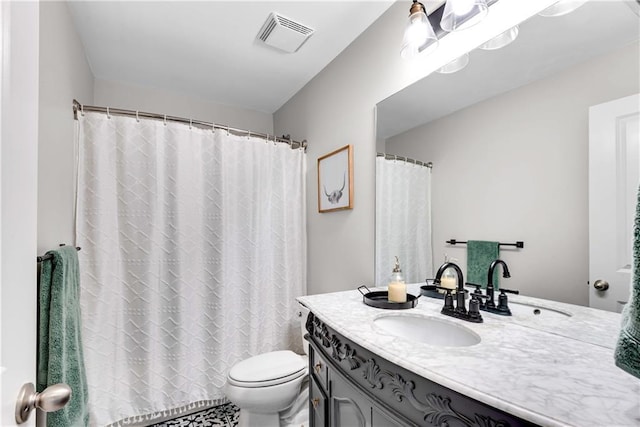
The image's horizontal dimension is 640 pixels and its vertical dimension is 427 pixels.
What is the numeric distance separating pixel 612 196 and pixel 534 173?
208mm

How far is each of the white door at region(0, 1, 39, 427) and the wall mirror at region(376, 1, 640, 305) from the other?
4.24ft

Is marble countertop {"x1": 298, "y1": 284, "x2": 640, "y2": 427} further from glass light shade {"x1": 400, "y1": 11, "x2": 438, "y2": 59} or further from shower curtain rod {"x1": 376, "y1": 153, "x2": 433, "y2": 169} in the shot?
glass light shade {"x1": 400, "y1": 11, "x2": 438, "y2": 59}

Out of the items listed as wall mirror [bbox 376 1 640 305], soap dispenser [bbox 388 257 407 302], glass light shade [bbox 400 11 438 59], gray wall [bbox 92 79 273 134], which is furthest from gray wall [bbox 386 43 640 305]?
gray wall [bbox 92 79 273 134]

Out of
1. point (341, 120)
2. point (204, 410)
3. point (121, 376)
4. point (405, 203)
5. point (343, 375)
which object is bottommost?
point (204, 410)

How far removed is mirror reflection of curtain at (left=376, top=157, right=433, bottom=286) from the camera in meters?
1.37

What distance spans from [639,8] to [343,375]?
4.23 ft

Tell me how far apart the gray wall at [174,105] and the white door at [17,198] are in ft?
6.92

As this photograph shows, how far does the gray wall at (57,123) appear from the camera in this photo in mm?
1199

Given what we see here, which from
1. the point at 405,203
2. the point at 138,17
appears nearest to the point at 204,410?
the point at 405,203

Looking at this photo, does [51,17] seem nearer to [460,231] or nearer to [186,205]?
A: [186,205]

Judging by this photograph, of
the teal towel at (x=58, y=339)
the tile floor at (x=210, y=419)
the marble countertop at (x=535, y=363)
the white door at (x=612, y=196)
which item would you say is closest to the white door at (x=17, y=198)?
the teal towel at (x=58, y=339)

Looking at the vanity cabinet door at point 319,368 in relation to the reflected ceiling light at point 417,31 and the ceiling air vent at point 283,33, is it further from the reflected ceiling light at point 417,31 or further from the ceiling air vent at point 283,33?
the ceiling air vent at point 283,33

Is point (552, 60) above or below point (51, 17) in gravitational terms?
below

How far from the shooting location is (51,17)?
1.28 meters
